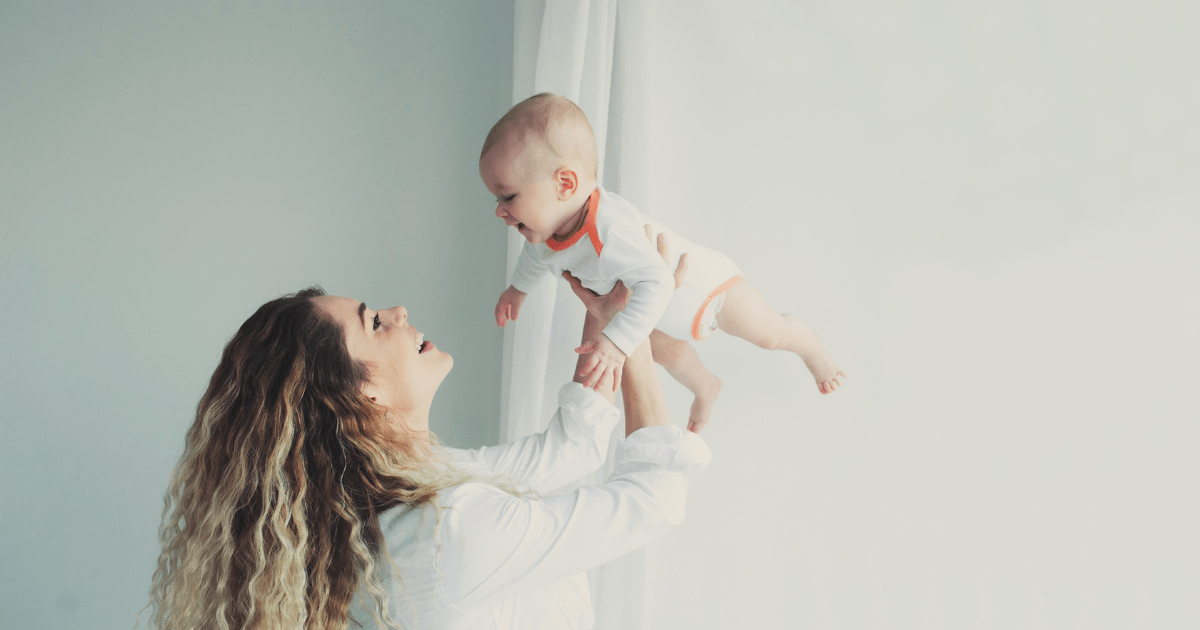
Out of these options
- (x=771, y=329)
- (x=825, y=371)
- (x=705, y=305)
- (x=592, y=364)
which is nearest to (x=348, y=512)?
(x=592, y=364)

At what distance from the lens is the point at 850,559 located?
1.39m

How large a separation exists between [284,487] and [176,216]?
102cm

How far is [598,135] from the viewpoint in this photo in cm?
135

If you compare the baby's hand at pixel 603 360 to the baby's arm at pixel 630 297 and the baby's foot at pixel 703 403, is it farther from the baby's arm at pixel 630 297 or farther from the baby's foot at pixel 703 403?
the baby's foot at pixel 703 403

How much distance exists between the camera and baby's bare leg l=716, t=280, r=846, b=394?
4.02 feet

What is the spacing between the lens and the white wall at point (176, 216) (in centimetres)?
148

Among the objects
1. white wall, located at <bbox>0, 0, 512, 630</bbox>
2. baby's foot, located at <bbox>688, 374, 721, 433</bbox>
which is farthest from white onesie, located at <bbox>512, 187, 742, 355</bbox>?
white wall, located at <bbox>0, 0, 512, 630</bbox>

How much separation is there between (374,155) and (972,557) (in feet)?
5.11

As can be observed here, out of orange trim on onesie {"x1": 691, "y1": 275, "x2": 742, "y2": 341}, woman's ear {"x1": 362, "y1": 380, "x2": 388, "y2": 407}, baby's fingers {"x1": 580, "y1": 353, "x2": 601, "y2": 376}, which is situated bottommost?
woman's ear {"x1": 362, "y1": 380, "x2": 388, "y2": 407}

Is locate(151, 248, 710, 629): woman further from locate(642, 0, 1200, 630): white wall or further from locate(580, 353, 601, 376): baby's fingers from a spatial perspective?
locate(642, 0, 1200, 630): white wall

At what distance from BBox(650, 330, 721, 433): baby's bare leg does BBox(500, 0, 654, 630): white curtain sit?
6.1 inches

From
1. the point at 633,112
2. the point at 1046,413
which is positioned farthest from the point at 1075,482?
the point at 633,112

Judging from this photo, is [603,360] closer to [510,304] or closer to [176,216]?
A: [510,304]

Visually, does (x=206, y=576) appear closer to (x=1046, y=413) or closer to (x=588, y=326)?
(x=588, y=326)
